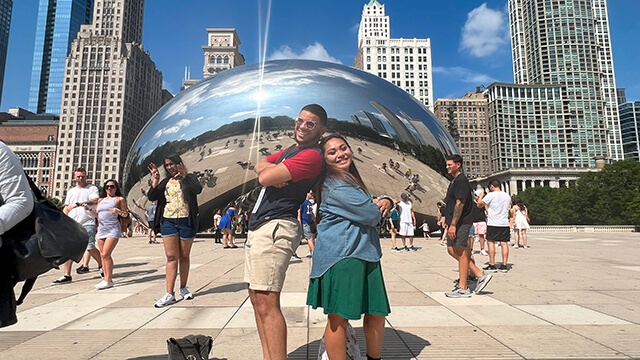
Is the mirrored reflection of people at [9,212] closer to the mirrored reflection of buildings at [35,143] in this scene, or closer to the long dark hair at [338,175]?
the long dark hair at [338,175]

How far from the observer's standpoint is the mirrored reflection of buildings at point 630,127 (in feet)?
457

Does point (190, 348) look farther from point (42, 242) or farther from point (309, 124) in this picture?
point (309, 124)

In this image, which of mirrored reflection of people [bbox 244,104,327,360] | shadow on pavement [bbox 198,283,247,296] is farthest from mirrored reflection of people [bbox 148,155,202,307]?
mirrored reflection of people [bbox 244,104,327,360]

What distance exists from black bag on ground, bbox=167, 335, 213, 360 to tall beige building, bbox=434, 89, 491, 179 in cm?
12085

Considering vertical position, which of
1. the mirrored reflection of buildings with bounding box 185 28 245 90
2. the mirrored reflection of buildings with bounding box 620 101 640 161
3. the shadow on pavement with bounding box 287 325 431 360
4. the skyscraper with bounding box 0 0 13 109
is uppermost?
the skyscraper with bounding box 0 0 13 109

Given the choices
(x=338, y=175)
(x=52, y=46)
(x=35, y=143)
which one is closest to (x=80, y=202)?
(x=338, y=175)

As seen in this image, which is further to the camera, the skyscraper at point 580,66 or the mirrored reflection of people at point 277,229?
the skyscraper at point 580,66

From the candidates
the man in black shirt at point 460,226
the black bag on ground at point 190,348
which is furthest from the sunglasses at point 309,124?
the man in black shirt at point 460,226

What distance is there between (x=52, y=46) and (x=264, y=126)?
582 ft

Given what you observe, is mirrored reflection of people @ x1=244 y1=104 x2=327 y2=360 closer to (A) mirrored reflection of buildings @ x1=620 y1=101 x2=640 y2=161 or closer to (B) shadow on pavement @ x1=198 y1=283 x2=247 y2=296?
(B) shadow on pavement @ x1=198 y1=283 x2=247 y2=296

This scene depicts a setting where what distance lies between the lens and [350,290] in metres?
1.88

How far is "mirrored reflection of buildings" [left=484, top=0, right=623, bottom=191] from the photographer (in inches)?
4471

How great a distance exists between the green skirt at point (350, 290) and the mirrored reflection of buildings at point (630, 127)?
177915mm

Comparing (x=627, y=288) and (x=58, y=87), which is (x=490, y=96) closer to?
(x=627, y=288)
